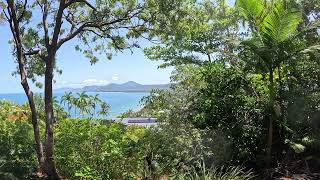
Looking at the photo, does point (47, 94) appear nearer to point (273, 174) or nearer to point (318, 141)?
point (273, 174)

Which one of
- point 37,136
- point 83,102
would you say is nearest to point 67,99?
point 83,102

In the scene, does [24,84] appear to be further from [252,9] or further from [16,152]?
[252,9]

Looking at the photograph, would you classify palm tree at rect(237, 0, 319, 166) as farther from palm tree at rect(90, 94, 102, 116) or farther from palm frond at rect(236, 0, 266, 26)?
palm tree at rect(90, 94, 102, 116)

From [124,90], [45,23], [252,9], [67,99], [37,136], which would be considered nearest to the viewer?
[37,136]

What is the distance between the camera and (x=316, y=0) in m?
13.7

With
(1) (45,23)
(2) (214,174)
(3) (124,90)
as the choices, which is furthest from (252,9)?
(3) (124,90)

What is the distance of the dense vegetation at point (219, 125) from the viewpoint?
7660mm

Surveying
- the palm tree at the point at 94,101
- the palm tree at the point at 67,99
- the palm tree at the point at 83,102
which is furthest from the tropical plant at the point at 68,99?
the palm tree at the point at 94,101

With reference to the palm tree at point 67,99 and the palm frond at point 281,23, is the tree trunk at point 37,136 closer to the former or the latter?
the palm frond at point 281,23

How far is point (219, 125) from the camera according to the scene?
8914mm

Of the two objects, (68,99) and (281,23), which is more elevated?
(281,23)

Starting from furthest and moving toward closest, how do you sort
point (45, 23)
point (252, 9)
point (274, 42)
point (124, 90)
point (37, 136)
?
point (124, 90) → point (45, 23) → point (252, 9) → point (37, 136) → point (274, 42)

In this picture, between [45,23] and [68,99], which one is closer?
[45,23]

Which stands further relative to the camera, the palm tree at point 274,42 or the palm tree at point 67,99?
the palm tree at point 67,99
